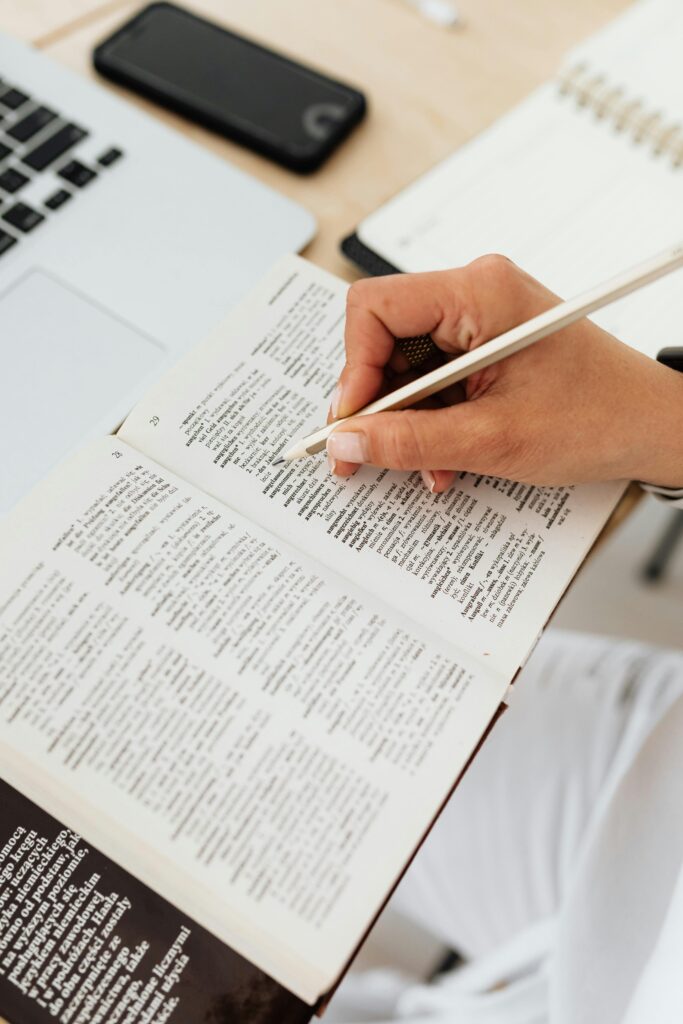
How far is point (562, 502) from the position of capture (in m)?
0.51

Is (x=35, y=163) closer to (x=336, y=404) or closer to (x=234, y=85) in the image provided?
(x=234, y=85)

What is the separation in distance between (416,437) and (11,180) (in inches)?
13.9

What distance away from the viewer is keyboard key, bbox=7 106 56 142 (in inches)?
23.4

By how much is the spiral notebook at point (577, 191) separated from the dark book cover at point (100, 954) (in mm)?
432

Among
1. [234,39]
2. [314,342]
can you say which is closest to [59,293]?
[314,342]

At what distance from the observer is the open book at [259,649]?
0.40 meters

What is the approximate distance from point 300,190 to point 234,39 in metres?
0.16

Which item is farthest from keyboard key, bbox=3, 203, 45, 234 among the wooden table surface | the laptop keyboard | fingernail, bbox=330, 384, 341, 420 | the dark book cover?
the dark book cover

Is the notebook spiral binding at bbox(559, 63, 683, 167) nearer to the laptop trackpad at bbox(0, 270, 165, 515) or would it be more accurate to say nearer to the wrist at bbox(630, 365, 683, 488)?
the wrist at bbox(630, 365, 683, 488)

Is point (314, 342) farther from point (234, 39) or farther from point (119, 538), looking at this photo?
point (234, 39)

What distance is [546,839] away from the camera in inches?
26.9

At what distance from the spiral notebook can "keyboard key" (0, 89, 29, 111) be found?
10.3 inches

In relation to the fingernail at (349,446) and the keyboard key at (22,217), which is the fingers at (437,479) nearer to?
the fingernail at (349,446)

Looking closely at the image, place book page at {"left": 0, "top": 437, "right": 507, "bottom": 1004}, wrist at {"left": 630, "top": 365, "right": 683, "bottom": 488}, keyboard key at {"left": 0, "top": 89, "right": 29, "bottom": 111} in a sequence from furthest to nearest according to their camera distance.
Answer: keyboard key at {"left": 0, "top": 89, "right": 29, "bottom": 111} → wrist at {"left": 630, "top": 365, "right": 683, "bottom": 488} → book page at {"left": 0, "top": 437, "right": 507, "bottom": 1004}
